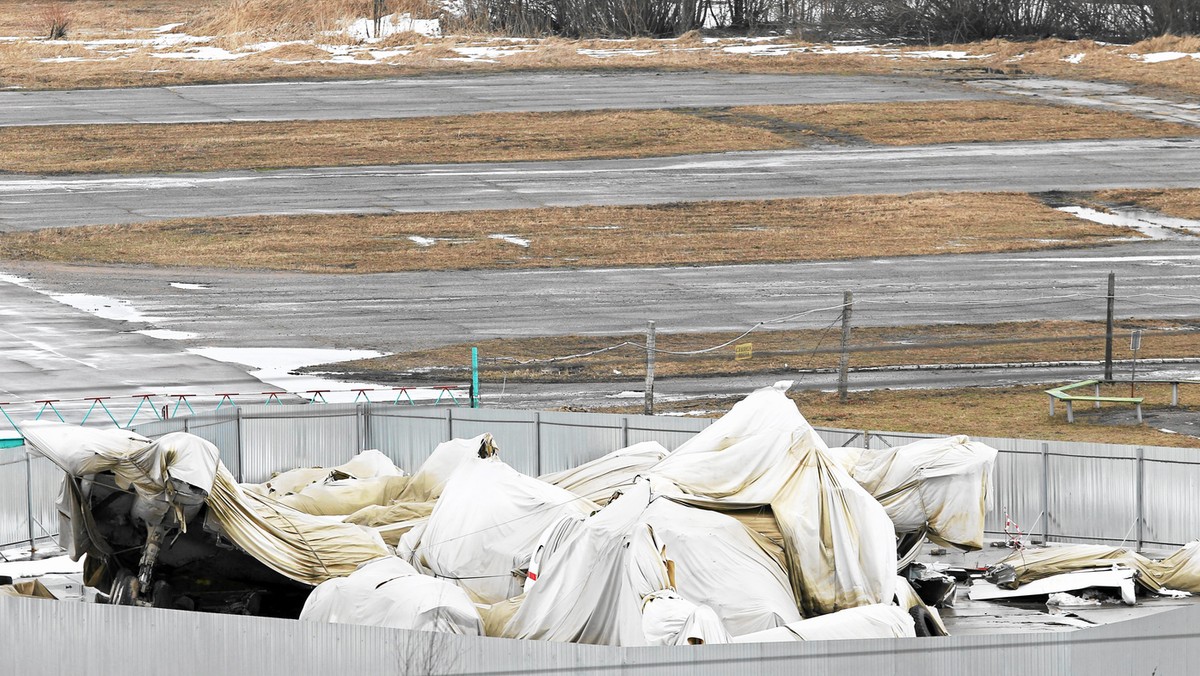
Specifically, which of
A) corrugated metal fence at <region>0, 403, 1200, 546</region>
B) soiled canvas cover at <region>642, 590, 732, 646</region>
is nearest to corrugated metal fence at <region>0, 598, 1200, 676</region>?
soiled canvas cover at <region>642, 590, 732, 646</region>

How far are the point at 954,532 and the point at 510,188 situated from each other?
110ft

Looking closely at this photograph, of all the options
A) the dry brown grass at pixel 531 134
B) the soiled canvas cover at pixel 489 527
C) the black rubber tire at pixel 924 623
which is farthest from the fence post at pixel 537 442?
the dry brown grass at pixel 531 134

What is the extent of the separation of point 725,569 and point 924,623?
78.2 inches

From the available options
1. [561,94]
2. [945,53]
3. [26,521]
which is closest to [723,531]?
[26,521]

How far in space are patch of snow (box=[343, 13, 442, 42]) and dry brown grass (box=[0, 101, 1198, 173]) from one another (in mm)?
17397

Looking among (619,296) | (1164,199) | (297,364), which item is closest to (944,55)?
(1164,199)

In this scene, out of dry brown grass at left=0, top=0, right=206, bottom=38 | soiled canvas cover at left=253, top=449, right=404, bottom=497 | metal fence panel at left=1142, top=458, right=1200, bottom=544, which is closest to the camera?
metal fence panel at left=1142, top=458, right=1200, bottom=544

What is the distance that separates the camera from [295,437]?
24891 mm

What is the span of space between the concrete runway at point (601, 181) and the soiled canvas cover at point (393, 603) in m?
33.2

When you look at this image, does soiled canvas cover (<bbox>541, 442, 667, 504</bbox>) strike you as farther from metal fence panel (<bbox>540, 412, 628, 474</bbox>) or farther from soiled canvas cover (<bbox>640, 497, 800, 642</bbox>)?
metal fence panel (<bbox>540, 412, 628, 474</bbox>)

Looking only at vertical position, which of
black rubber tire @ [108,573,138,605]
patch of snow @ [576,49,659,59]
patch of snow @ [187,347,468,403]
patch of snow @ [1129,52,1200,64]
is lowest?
patch of snow @ [187,347,468,403]

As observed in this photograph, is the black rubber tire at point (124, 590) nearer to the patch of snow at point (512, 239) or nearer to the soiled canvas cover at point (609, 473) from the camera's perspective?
the soiled canvas cover at point (609, 473)

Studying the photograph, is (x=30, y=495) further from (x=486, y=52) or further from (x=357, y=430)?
(x=486, y=52)

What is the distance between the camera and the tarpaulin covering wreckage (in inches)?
602
